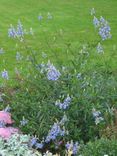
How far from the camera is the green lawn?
10984mm

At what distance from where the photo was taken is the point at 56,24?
14.0 meters

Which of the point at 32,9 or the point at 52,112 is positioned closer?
the point at 52,112

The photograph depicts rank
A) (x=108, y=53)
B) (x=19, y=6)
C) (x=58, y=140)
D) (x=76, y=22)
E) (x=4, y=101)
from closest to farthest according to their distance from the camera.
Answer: (x=58, y=140)
(x=4, y=101)
(x=108, y=53)
(x=76, y=22)
(x=19, y=6)

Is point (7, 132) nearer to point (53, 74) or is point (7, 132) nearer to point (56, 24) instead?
point (53, 74)

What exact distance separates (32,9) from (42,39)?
404cm

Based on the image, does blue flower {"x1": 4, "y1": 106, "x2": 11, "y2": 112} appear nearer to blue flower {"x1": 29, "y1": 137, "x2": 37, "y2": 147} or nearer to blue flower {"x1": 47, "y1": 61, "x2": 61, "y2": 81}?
blue flower {"x1": 47, "y1": 61, "x2": 61, "y2": 81}

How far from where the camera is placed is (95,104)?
6.18 metres

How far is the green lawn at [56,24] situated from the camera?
11.0 meters

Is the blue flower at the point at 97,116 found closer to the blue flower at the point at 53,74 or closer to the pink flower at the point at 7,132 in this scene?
the blue flower at the point at 53,74

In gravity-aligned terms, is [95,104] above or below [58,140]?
above

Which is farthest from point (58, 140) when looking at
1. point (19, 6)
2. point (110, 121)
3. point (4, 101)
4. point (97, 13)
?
point (19, 6)

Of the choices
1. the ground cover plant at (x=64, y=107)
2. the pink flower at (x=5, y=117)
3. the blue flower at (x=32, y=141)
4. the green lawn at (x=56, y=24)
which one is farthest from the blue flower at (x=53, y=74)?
the green lawn at (x=56, y=24)

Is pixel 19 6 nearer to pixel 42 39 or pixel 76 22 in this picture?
pixel 76 22

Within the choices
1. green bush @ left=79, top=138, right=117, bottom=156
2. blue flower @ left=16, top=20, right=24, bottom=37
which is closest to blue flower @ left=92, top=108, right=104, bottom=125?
green bush @ left=79, top=138, right=117, bottom=156
